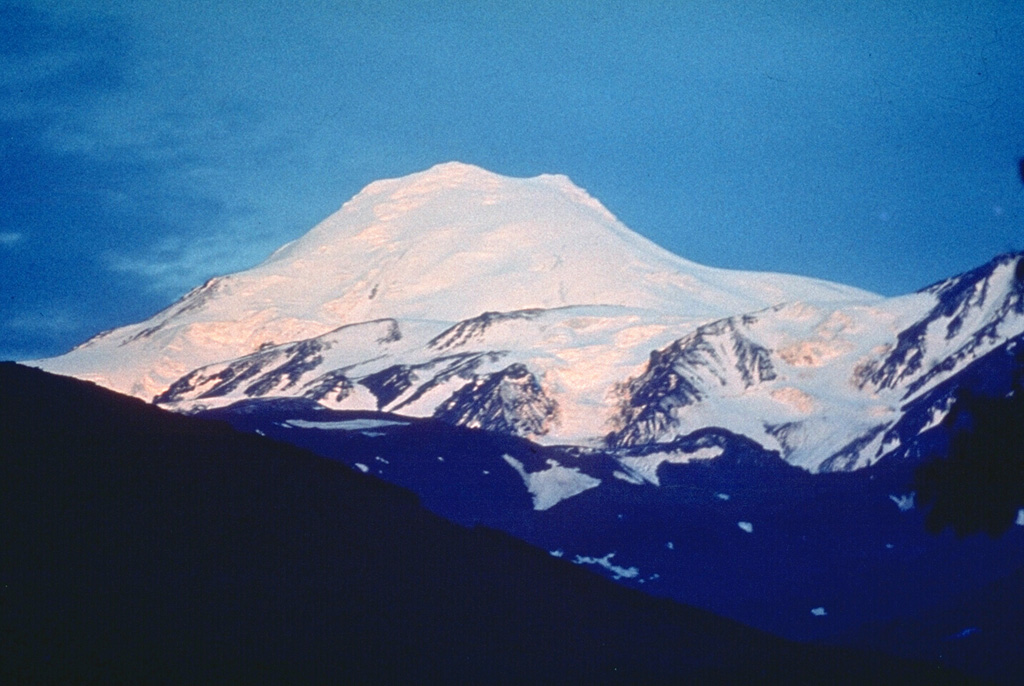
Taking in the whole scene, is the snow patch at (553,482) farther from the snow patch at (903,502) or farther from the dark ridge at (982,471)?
the dark ridge at (982,471)

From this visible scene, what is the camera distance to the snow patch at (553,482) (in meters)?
158

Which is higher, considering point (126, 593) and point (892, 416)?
point (892, 416)

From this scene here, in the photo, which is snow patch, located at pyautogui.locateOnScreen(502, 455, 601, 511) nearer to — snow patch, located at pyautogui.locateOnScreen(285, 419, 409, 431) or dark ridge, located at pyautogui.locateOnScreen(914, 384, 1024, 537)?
snow patch, located at pyautogui.locateOnScreen(285, 419, 409, 431)

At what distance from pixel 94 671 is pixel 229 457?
14.3 m

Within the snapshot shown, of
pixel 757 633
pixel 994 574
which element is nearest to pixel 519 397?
pixel 994 574

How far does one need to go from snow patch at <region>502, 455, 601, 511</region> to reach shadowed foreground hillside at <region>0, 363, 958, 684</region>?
115 metres

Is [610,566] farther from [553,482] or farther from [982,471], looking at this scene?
[982,471]

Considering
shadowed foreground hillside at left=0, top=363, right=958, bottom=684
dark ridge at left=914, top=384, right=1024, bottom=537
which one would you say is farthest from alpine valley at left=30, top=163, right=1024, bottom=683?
dark ridge at left=914, top=384, right=1024, bottom=537

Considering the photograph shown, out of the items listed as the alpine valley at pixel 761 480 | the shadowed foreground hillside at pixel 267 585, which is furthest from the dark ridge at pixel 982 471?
the alpine valley at pixel 761 480

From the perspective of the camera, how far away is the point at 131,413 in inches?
1517

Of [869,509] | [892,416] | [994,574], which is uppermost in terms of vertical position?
[892,416]

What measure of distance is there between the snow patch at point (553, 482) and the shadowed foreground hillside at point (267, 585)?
378ft

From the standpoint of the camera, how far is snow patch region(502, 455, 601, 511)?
157625 mm

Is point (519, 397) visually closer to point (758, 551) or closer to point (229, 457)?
point (758, 551)
